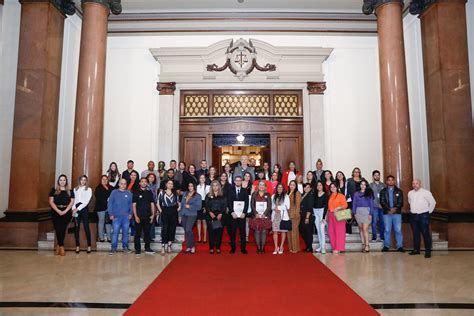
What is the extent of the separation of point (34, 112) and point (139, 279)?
546 cm

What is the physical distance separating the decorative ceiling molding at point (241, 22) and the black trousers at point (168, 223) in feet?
20.6

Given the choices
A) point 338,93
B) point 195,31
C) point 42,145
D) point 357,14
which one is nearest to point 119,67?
point 195,31

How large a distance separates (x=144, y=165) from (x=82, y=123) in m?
2.54

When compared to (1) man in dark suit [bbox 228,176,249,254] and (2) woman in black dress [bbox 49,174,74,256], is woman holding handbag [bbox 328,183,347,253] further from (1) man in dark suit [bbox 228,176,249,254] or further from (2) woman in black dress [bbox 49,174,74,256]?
(2) woman in black dress [bbox 49,174,74,256]

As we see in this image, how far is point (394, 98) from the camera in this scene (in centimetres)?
814

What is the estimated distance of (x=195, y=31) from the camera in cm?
1059

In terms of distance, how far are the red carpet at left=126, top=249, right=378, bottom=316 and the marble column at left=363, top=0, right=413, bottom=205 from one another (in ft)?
11.5

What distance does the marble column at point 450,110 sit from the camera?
7.90 meters

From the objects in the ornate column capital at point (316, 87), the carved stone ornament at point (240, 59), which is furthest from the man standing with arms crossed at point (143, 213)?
the ornate column capital at point (316, 87)

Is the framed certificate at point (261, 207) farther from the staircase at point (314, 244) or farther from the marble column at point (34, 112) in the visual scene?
the marble column at point (34, 112)

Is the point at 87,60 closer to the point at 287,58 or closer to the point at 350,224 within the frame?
the point at 287,58

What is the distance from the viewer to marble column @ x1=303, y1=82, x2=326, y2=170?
10234 mm

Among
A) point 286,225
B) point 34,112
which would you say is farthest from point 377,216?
point 34,112

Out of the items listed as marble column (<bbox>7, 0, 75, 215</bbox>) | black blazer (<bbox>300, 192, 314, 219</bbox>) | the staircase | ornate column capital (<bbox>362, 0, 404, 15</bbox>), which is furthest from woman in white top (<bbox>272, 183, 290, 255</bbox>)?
ornate column capital (<bbox>362, 0, 404, 15</bbox>)
